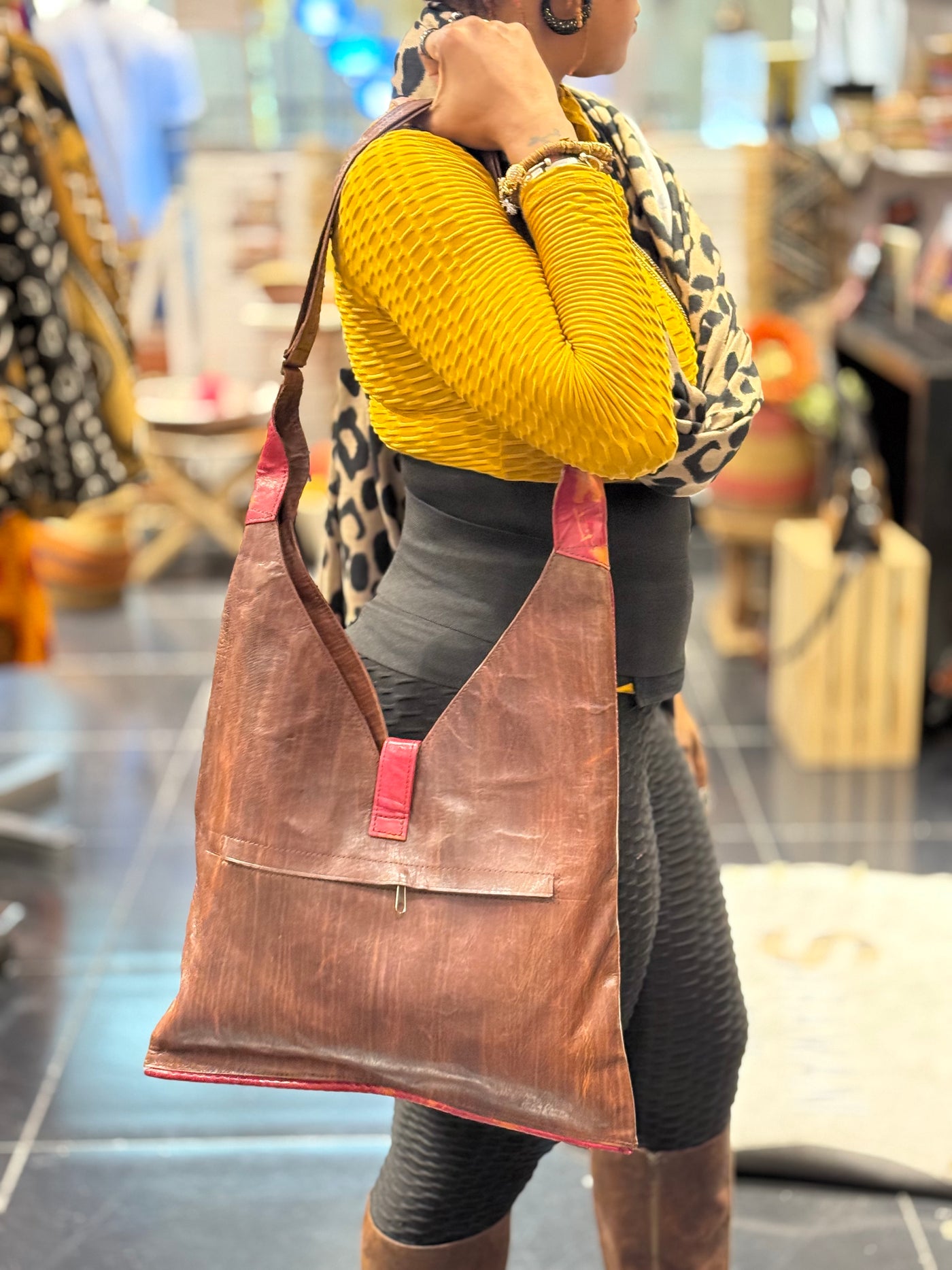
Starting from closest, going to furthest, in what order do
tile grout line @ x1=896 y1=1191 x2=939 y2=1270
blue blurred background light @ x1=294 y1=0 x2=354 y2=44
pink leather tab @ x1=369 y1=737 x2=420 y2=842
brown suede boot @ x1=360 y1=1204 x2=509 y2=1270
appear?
pink leather tab @ x1=369 y1=737 x2=420 y2=842, brown suede boot @ x1=360 y1=1204 x2=509 y2=1270, tile grout line @ x1=896 y1=1191 x2=939 y2=1270, blue blurred background light @ x1=294 y1=0 x2=354 y2=44

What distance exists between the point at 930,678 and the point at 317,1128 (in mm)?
2287

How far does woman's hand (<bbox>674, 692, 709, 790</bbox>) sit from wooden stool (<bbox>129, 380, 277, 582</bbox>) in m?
4.05

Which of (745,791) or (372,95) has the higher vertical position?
(372,95)

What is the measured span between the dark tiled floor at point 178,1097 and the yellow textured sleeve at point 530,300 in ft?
4.75

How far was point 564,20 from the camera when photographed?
112 cm

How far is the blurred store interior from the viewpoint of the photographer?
223cm

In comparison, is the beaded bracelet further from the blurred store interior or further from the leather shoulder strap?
the blurred store interior

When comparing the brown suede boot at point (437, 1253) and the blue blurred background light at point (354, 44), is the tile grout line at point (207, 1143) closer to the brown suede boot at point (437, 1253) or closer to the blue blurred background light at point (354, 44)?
the brown suede boot at point (437, 1253)

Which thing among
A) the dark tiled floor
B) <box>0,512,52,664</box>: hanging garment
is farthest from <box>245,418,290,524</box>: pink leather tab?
<box>0,512,52,664</box>: hanging garment

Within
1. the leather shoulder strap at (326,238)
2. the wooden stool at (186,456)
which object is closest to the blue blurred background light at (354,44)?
the wooden stool at (186,456)

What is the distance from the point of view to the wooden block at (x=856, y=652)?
3.73m

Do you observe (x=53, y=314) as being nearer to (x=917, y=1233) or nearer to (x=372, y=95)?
(x=917, y=1233)

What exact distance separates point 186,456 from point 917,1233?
4.63m

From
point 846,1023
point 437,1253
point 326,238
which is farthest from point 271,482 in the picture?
point 846,1023
